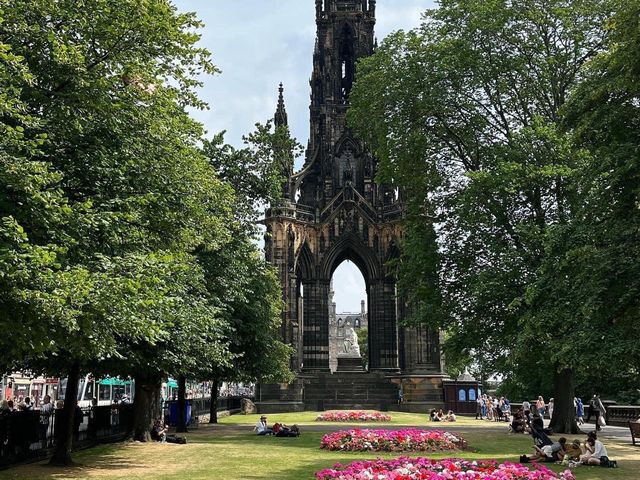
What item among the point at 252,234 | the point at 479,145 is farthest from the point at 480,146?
the point at 252,234

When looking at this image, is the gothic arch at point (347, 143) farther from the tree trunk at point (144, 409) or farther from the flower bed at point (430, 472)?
the flower bed at point (430, 472)

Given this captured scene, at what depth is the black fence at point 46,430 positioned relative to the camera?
60.8ft

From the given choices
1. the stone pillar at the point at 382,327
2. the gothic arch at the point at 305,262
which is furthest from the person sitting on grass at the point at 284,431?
the gothic arch at the point at 305,262

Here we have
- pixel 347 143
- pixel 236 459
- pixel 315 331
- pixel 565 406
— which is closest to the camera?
pixel 236 459

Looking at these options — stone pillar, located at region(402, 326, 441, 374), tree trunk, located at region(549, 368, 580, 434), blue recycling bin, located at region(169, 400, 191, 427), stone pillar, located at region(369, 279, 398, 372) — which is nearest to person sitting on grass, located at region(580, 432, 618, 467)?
tree trunk, located at region(549, 368, 580, 434)

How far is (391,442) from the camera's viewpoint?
21.4m

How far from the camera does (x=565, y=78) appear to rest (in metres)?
27.3

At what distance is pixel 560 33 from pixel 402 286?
1207cm

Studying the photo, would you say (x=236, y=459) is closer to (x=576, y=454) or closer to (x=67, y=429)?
(x=67, y=429)

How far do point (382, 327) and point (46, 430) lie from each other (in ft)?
124

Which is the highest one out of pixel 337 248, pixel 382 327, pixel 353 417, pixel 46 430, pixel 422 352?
pixel 337 248

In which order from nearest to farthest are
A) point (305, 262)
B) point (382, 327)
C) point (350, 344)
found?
point (382, 327)
point (350, 344)
point (305, 262)

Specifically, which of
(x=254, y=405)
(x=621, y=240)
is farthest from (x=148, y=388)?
(x=254, y=405)

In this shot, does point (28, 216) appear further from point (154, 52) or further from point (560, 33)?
point (560, 33)
